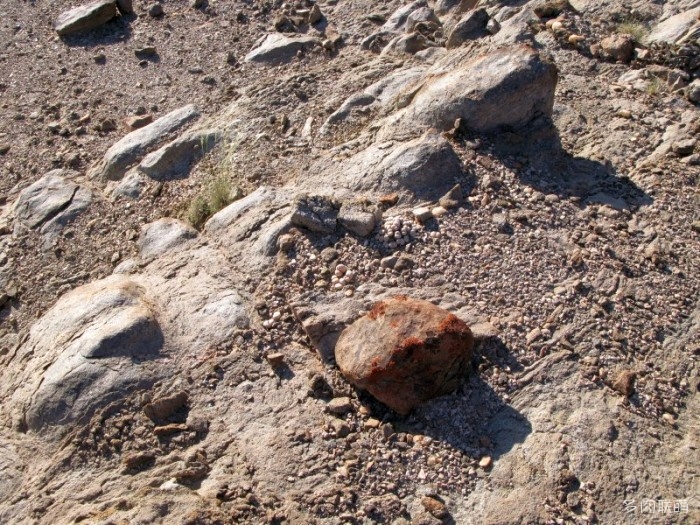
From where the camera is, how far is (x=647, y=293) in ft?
16.3

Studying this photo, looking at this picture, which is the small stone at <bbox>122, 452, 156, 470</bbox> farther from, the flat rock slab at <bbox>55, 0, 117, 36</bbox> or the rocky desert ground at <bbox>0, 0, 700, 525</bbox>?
the flat rock slab at <bbox>55, 0, 117, 36</bbox>

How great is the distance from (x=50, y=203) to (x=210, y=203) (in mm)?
1976

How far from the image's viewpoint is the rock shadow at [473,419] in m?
4.31

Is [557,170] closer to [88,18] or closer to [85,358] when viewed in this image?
[85,358]

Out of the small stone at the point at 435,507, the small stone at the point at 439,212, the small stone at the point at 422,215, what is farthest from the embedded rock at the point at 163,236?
the small stone at the point at 435,507

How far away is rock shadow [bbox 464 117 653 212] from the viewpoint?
5746 mm

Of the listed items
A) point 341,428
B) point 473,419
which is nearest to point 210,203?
point 341,428

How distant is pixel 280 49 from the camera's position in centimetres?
861

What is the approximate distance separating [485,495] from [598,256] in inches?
84.4

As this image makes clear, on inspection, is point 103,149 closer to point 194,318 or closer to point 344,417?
point 194,318

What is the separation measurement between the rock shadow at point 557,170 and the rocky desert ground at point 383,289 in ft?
0.07

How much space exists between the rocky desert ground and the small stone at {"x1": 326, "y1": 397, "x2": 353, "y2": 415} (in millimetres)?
24

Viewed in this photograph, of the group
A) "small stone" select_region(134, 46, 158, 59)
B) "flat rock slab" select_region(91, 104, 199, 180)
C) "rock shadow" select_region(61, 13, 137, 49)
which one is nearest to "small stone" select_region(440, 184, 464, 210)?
"flat rock slab" select_region(91, 104, 199, 180)

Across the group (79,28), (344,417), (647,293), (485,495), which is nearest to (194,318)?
(344,417)
